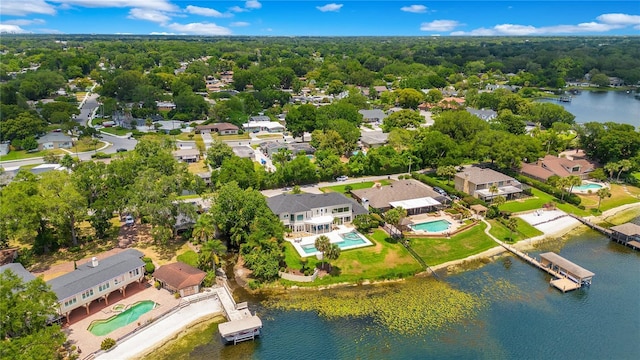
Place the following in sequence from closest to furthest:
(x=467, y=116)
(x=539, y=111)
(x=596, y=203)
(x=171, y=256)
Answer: (x=171, y=256)
(x=596, y=203)
(x=467, y=116)
(x=539, y=111)

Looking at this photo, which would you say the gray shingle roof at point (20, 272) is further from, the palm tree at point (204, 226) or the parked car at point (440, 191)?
the parked car at point (440, 191)

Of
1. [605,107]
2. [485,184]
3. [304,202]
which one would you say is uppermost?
[605,107]

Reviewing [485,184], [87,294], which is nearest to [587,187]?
[485,184]

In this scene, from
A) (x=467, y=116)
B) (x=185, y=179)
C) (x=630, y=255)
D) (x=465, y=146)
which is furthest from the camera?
(x=467, y=116)

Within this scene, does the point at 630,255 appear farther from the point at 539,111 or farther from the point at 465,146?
the point at 539,111

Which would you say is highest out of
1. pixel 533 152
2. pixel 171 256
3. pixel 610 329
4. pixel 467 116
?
pixel 467 116

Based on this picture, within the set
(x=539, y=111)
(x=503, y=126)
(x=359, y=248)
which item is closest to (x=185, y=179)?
(x=359, y=248)

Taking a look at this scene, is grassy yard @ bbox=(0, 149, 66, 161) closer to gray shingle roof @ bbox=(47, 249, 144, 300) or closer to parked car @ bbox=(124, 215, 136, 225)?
parked car @ bbox=(124, 215, 136, 225)

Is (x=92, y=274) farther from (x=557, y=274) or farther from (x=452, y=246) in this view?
(x=557, y=274)
